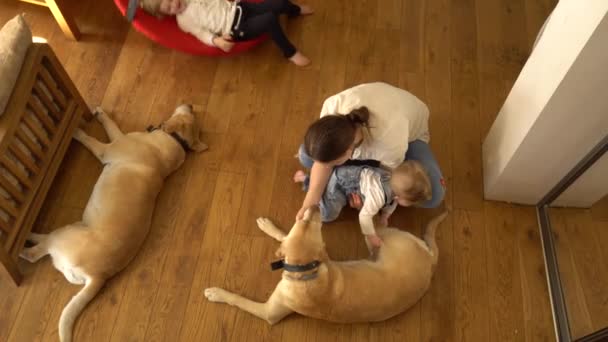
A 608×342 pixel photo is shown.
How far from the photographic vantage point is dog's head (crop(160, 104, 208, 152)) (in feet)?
6.44

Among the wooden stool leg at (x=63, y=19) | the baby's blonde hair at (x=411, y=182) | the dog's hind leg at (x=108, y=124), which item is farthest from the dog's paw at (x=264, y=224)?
the wooden stool leg at (x=63, y=19)

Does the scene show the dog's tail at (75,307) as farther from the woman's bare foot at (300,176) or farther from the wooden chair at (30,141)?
the woman's bare foot at (300,176)

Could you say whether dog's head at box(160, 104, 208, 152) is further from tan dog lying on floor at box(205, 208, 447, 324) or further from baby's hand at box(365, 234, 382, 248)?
baby's hand at box(365, 234, 382, 248)

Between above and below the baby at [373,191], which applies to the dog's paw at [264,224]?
below

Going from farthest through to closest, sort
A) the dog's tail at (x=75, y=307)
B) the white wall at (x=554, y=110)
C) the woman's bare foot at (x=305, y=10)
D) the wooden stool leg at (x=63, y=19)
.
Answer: the woman's bare foot at (x=305, y=10) < the wooden stool leg at (x=63, y=19) < the dog's tail at (x=75, y=307) < the white wall at (x=554, y=110)

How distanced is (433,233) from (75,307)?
1389mm

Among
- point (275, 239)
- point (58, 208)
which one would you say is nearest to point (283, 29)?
point (275, 239)

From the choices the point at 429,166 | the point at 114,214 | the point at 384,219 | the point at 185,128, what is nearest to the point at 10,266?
the point at 114,214

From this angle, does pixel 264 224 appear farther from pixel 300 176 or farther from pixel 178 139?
pixel 178 139

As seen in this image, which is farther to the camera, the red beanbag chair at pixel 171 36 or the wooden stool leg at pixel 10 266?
the red beanbag chair at pixel 171 36

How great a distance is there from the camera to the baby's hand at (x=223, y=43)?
7.19ft

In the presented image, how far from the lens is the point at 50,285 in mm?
1809

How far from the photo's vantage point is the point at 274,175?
206cm

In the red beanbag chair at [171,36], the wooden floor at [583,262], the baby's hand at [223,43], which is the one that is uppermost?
the wooden floor at [583,262]
